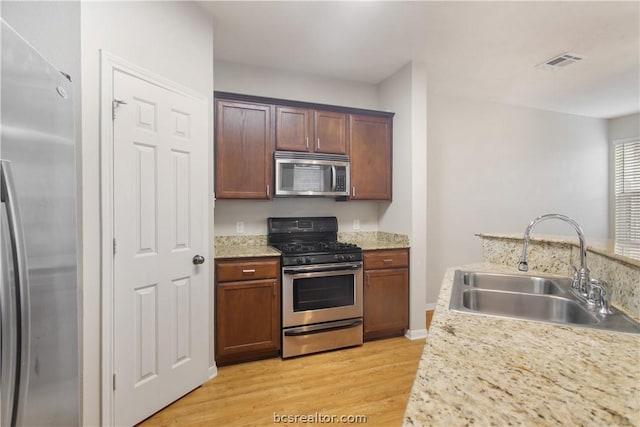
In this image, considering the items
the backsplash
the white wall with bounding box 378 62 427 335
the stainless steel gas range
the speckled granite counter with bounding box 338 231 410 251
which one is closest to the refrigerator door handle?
the stainless steel gas range

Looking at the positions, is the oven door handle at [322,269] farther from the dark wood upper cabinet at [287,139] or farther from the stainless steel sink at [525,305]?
the stainless steel sink at [525,305]

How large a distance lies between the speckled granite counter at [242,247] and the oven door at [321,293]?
291 mm

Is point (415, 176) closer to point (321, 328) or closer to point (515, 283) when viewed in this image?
point (515, 283)

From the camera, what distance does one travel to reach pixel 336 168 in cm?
310

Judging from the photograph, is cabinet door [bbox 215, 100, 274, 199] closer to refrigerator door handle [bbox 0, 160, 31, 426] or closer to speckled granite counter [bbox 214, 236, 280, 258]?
speckled granite counter [bbox 214, 236, 280, 258]

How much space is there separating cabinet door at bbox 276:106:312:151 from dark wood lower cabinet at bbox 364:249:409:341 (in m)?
1.25

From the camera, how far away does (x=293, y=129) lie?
2984 mm

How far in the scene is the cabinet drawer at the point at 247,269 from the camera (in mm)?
2463

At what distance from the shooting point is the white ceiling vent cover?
2979 millimetres

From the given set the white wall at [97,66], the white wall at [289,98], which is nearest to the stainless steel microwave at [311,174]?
the white wall at [289,98]

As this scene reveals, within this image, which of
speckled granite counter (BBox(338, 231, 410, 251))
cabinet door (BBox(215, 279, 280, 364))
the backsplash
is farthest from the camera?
speckled granite counter (BBox(338, 231, 410, 251))

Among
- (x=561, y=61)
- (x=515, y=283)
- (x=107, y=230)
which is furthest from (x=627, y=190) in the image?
(x=107, y=230)

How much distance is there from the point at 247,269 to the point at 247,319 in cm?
41

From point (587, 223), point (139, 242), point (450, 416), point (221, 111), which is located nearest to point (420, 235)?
point (221, 111)
